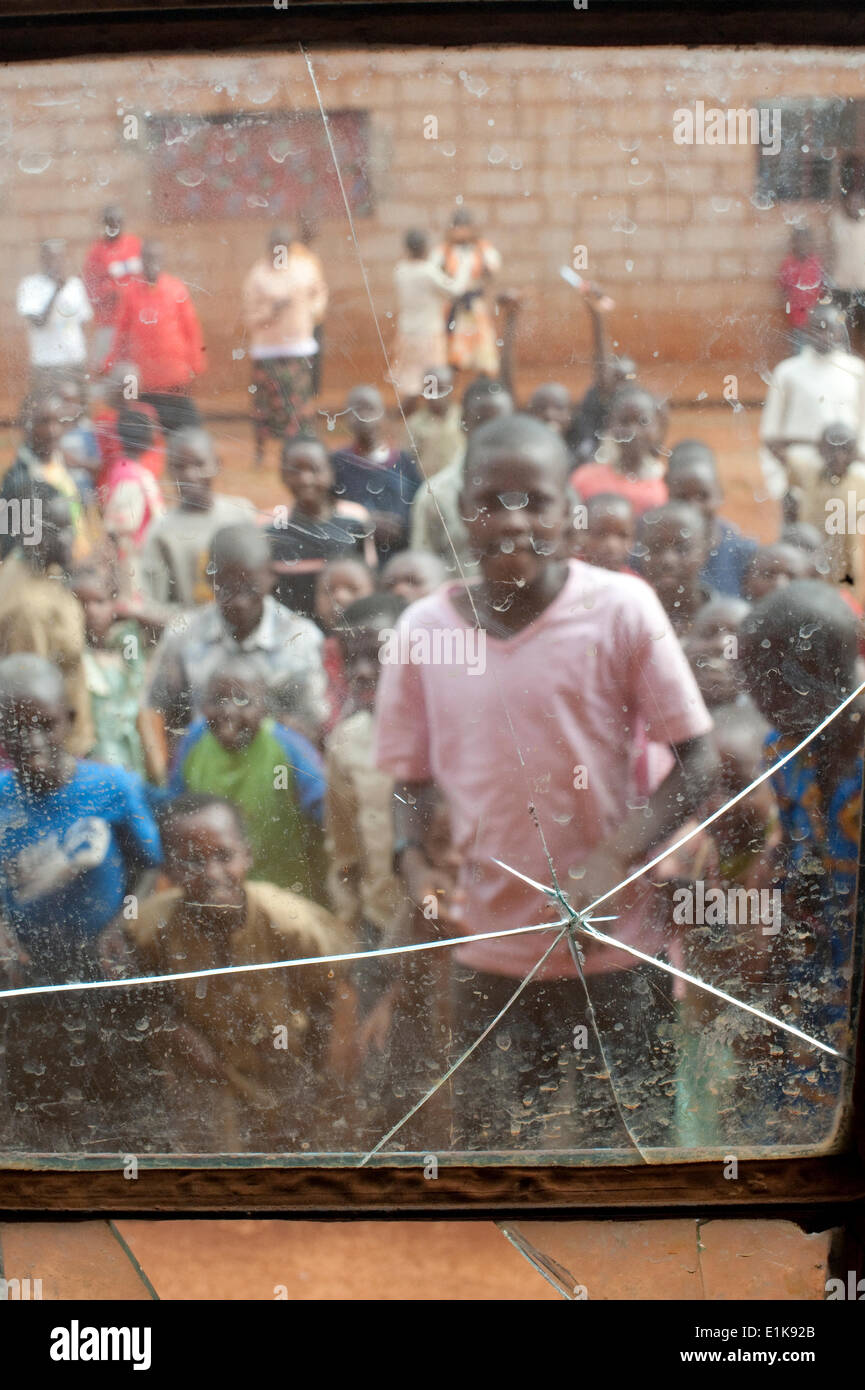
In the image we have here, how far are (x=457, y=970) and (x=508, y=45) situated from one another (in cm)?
103

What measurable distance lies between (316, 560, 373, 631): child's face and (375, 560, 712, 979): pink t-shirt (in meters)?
0.06

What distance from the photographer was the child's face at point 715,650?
1.26 meters

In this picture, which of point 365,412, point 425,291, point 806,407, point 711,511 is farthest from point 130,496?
point 806,407

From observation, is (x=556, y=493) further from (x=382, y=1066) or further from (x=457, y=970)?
(x=382, y=1066)

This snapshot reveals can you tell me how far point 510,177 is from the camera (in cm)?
121

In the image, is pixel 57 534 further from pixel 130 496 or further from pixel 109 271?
pixel 109 271

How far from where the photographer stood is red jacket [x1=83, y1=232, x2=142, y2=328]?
123cm

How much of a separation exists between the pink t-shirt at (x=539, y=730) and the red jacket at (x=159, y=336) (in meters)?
0.37

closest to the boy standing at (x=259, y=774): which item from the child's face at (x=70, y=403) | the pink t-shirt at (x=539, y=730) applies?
the pink t-shirt at (x=539, y=730)

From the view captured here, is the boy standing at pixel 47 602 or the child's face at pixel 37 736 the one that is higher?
the boy standing at pixel 47 602

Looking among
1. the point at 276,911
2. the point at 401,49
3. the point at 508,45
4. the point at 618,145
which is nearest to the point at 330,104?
the point at 401,49

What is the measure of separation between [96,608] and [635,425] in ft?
2.08

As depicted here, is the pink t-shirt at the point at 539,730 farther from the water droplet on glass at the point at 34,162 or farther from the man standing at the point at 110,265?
the water droplet on glass at the point at 34,162

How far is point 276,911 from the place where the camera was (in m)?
1.33
